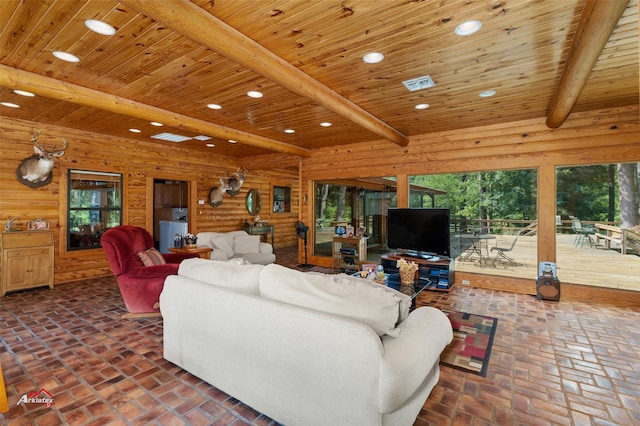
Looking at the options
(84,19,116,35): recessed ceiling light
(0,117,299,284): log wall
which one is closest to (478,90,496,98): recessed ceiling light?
(84,19,116,35): recessed ceiling light

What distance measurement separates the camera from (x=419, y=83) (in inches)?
136

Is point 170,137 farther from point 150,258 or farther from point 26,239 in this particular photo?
point 150,258

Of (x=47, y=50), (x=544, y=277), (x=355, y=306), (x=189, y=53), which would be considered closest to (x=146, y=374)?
(x=355, y=306)

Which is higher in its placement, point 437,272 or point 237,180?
point 237,180

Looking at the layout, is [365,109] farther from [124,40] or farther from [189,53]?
[124,40]

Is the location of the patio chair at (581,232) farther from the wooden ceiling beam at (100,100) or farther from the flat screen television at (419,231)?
the wooden ceiling beam at (100,100)

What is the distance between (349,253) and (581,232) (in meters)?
3.91

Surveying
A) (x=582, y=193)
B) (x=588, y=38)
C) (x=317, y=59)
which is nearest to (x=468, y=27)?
(x=588, y=38)

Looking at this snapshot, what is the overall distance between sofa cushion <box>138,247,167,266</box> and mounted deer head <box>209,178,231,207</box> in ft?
12.2

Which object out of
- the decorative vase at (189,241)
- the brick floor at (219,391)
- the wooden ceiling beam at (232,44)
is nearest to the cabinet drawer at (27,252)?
the brick floor at (219,391)

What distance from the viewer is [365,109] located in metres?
4.42

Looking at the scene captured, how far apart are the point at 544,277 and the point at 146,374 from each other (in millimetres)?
5178

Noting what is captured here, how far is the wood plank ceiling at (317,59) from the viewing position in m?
2.17

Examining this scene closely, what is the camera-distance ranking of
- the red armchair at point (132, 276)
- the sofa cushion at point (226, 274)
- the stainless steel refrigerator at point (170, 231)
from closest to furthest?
the sofa cushion at point (226, 274) → the red armchair at point (132, 276) → the stainless steel refrigerator at point (170, 231)
